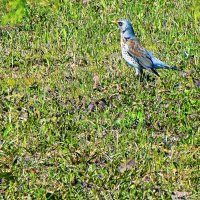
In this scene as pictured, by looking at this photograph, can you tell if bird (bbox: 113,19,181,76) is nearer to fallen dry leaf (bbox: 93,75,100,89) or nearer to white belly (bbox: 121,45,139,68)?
white belly (bbox: 121,45,139,68)

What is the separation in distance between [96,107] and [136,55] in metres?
1.48

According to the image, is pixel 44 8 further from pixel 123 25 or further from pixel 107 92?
pixel 107 92

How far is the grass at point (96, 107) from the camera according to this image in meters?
8.95

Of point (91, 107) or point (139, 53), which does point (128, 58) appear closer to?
point (139, 53)

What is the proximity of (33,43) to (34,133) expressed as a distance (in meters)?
4.14

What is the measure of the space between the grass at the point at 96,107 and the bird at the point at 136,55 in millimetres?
200

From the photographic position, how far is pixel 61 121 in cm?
1062

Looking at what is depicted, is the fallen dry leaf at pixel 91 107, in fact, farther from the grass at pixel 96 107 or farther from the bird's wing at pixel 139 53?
the bird's wing at pixel 139 53

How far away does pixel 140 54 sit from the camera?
12258 mm

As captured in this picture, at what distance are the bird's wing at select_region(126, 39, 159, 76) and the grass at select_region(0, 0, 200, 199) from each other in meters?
0.23

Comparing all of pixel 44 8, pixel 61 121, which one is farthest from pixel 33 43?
pixel 61 121

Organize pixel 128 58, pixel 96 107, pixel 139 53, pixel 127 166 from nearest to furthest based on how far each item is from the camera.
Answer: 1. pixel 127 166
2. pixel 96 107
3. pixel 139 53
4. pixel 128 58

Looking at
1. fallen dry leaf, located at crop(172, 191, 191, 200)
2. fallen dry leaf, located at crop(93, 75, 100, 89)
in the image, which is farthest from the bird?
fallen dry leaf, located at crop(172, 191, 191, 200)

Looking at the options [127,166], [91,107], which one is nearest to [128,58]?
[91,107]
